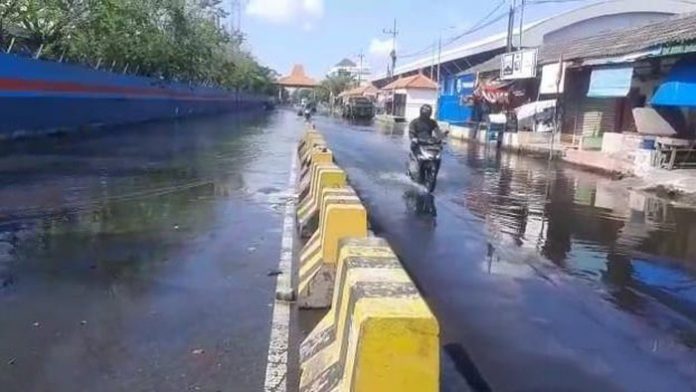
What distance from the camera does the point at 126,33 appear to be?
114 ft

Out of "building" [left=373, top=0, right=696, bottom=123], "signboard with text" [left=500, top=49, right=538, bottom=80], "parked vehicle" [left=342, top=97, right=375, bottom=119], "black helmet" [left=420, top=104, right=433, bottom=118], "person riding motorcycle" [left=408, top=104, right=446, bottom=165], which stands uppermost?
"building" [left=373, top=0, right=696, bottom=123]

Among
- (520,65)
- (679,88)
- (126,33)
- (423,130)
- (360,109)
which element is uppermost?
(126,33)

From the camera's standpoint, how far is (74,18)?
28.5 m

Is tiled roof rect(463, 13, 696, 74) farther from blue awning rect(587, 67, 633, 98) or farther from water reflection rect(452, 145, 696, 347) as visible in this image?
water reflection rect(452, 145, 696, 347)

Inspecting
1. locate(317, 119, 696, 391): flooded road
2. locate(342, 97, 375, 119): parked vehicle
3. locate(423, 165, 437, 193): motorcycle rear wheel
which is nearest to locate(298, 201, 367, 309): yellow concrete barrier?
locate(317, 119, 696, 391): flooded road

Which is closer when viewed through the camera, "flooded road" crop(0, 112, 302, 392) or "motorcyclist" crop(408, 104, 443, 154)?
"flooded road" crop(0, 112, 302, 392)

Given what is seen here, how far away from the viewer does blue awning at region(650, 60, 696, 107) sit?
17.8m

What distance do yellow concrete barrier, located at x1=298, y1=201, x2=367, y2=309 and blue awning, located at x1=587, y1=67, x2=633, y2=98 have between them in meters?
17.3

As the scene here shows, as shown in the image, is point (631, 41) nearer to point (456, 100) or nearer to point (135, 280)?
point (135, 280)

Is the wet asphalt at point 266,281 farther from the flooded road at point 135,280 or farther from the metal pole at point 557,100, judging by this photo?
the metal pole at point 557,100

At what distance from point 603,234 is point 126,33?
2992 cm

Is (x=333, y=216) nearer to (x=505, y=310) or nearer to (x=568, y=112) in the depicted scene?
(x=505, y=310)

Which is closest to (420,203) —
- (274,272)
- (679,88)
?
(274,272)

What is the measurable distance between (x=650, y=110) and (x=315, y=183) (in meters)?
15.3
